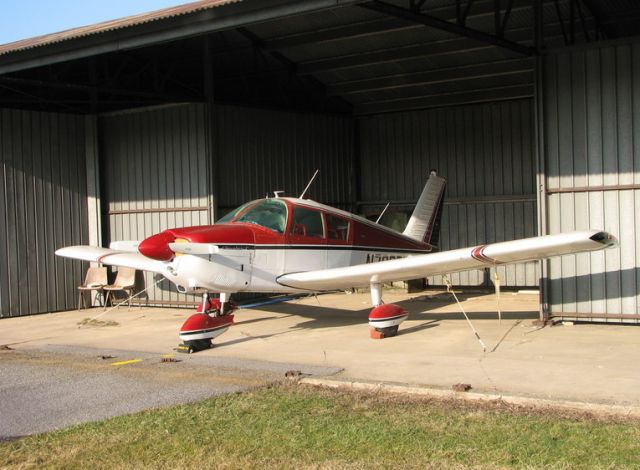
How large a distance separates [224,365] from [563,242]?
13.6 ft

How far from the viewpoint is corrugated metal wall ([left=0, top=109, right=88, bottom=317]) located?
1469cm

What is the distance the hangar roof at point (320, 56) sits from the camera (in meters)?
11.6

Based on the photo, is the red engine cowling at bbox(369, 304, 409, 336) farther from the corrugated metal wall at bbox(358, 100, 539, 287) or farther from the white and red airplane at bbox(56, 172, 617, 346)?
the corrugated metal wall at bbox(358, 100, 539, 287)

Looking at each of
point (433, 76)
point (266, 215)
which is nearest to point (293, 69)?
point (433, 76)

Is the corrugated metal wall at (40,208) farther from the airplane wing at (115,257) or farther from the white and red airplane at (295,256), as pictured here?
the white and red airplane at (295,256)

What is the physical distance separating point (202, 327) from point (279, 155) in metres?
7.96

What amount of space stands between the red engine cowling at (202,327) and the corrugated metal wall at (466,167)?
360 inches

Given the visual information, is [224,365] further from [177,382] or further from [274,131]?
[274,131]

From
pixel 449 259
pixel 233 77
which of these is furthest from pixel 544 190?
pixel 233 77

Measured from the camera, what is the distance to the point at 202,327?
31.1ft

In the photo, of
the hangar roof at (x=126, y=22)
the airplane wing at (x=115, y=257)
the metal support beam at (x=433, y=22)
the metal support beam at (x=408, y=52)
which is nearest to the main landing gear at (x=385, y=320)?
the airplane wing at (x=115, y=257)

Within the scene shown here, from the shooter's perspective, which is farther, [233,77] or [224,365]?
[233,77]

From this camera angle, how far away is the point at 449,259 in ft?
31.2

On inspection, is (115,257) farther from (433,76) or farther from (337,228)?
(433,76)
